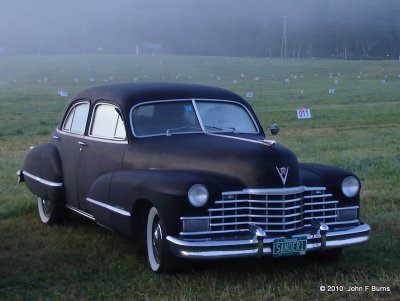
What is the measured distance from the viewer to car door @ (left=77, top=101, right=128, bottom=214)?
7216 millimetres

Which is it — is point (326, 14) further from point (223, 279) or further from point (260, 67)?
point (223, 279)

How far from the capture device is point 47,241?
7.88 m

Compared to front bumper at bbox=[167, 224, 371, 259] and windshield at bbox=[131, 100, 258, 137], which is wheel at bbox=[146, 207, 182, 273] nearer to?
front bumper at bbox=[167, 224, 371, 259]

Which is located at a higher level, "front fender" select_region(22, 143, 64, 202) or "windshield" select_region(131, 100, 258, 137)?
"windshield" select_region(131, 100, 258, 137)

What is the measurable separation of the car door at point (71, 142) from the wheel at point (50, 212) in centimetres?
25

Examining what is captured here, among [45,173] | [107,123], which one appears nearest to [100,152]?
[107,123]

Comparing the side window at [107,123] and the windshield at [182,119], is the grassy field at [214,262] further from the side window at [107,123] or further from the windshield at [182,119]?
the windshield at [182,119]

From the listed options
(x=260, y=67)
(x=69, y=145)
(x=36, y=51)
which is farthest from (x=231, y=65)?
(x=69, y=145)

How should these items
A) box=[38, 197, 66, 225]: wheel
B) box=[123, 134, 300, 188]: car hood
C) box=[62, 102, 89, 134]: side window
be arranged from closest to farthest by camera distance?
1. box=[123, 134, 300, 188]: car hood
2. box=[62, 102, 89, 134]: side window
3. box=[38, 197, 66, 225]: wheel

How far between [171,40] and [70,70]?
1405 inches

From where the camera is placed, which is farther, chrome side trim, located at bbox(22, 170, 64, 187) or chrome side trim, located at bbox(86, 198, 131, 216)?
chrome side trim, located at bbox(22, 170, 64, 187)

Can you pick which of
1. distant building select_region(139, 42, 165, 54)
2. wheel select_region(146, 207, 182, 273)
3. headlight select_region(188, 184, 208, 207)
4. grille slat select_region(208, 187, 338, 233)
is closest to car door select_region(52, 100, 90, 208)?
wheel select_region(146, 207, 182, 273)

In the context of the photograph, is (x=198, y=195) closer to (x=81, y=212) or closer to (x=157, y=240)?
(x=157, y=240)

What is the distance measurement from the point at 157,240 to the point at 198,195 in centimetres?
66
